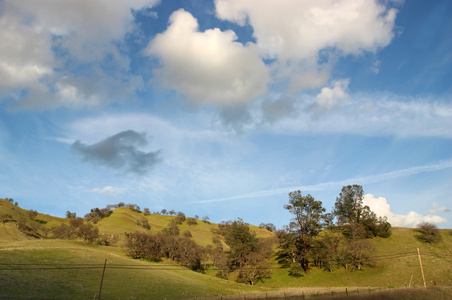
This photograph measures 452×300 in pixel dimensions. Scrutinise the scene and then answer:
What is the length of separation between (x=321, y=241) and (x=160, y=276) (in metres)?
50.6

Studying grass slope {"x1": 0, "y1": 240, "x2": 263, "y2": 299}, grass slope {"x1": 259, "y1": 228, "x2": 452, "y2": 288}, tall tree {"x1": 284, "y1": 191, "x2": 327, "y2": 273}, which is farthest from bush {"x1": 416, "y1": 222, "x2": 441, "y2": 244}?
grass slope {"x1": 0, "y1": 240, "x2": 263, "y2": 299}

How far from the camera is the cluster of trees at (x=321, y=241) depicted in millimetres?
72125

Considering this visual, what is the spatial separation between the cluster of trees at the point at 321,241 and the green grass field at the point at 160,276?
9.58 feet

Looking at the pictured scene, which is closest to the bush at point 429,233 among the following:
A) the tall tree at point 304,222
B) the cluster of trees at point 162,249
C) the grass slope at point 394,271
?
the grass slope at point 394,271

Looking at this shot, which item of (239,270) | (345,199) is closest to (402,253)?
(345,199)

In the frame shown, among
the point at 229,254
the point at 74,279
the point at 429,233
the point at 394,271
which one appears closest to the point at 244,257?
the point at 229,254

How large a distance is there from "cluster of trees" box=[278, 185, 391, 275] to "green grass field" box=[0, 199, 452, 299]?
292 centimetres

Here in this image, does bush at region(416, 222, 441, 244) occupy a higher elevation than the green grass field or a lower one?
higher

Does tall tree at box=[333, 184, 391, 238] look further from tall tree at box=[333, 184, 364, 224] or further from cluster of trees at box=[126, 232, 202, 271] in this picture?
cluster of trees at box=[126, 232, 202, 271]

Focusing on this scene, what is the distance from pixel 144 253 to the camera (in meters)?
79.4

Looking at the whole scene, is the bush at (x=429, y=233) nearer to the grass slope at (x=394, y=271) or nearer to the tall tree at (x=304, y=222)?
the grass slope at (x=394, y=271)

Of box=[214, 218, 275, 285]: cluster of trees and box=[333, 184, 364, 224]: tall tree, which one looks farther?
box=[333, 184, 364, 224]: tall tree

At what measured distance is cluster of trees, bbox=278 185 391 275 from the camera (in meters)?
72.1

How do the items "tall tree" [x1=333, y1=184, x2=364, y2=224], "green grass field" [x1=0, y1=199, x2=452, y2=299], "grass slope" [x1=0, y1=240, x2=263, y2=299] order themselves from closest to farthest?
"grass slope" [x1=0, y1=240, x2=263, y2=299] → "green grass field" [x1=0, y1=199, x2=452, y2=299] → "tall tree" [x1=333, y1=184, x2=364, y2=224]
